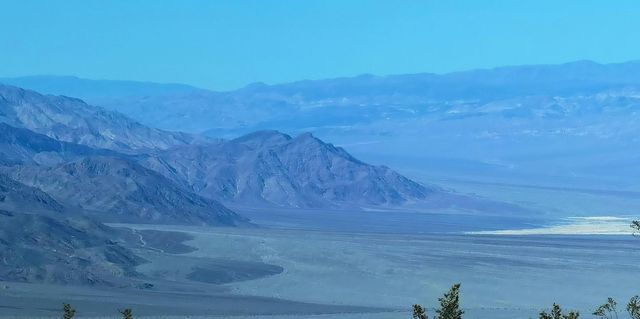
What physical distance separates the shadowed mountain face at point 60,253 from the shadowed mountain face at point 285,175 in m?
44.6

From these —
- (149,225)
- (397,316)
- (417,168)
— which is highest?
(417,168)

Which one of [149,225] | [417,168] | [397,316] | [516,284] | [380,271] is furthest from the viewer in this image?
[417,168]

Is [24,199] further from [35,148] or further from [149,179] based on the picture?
[35,148]

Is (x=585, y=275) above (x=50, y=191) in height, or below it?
below

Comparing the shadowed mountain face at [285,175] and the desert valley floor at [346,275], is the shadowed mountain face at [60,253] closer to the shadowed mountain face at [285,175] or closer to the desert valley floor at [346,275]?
the desert valley floor at [346,275]

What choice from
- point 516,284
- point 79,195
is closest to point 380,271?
point 516,284

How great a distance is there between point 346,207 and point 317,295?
59552 mm

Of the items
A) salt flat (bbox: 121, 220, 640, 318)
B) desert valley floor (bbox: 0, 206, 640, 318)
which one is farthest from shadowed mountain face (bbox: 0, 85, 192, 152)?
salt flat (bbox: 121, 220, 640, 318)

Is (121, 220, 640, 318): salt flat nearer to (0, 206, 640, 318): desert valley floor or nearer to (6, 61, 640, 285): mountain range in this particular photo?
(0, 206, 640, 318): desert valley floor

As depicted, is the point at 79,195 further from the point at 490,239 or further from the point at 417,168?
the point at 417,168

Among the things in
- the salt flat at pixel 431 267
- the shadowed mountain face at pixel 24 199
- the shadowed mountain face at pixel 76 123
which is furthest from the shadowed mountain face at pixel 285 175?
the shadowed mountain face at pixel 24 199

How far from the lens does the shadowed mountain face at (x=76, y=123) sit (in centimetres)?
13625

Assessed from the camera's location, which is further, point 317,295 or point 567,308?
point 317,295

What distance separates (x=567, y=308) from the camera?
5075 cm
